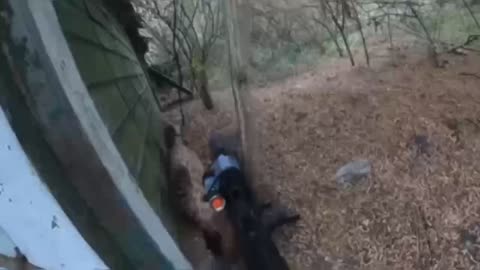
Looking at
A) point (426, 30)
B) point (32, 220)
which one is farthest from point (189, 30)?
point (426, 30)

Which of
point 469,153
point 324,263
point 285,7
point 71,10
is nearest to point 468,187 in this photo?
point 469,153

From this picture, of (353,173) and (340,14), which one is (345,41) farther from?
(353,173)

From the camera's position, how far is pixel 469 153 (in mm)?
1216

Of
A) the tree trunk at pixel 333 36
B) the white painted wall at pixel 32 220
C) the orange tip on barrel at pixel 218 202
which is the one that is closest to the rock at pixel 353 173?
the orange tip on barrel at pixel 218 202

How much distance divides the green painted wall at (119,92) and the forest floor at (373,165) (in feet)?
0.31

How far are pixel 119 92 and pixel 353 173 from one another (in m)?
0.49

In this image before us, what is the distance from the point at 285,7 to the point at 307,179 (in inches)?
21.8

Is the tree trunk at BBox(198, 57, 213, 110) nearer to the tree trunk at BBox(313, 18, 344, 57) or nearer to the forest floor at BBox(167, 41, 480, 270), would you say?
the forest floor at BBox(167, 41, 480, 270)

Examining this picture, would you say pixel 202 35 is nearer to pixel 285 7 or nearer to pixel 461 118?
pixel 285 7

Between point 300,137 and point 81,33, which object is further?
point 300,137

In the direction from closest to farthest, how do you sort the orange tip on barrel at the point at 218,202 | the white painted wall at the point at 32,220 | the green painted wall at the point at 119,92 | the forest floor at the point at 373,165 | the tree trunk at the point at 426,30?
the white painted wall at the point at 32,220 < the green painted wall at the point at 119,92 < the orange tip on barrel at the point at 218,202 < the forest floor at the point at 373,165 < the tree trunk at the point at 426,30

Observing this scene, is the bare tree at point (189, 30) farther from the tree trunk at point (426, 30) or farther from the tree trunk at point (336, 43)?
the tree trunk at point (426, 30)

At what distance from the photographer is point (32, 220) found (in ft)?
1.57

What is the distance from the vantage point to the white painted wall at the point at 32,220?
0.46m
